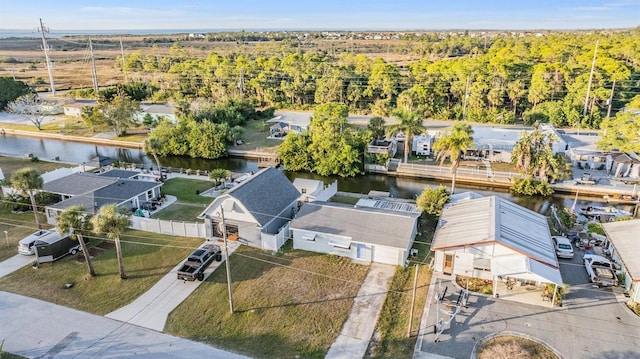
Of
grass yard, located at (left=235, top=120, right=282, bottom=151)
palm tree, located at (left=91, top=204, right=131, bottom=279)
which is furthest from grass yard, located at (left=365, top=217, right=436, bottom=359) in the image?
grass yard, located at (left=235, top=120, right=282, bottom=151)

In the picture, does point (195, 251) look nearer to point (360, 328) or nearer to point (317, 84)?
A: point (360, 328)

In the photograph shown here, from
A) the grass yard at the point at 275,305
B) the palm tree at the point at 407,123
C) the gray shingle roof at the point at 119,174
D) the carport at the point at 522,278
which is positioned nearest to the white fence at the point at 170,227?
the grass yard at the point at 275,305

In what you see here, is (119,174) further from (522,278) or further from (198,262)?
(522,278)

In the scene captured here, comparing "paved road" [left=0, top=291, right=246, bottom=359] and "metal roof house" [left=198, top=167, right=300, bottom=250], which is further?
"metal roof house" [left=198, top=167, right=300, bottom=250]

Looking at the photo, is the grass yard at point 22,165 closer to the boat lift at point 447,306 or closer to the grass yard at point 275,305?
the grass yard at point 275,305

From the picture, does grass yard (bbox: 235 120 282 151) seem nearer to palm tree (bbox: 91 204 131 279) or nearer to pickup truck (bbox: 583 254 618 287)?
palm tree (bbox: 91 204 131 279)
